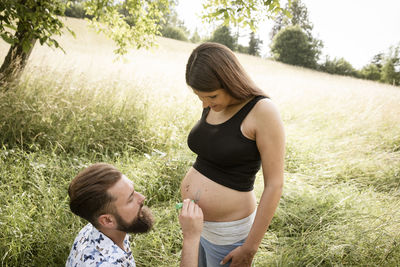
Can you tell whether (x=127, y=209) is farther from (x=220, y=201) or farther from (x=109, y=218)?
(x=220, y=201)

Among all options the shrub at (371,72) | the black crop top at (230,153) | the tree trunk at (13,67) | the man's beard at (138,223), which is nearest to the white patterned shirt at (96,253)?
the man's beard at (138,223)

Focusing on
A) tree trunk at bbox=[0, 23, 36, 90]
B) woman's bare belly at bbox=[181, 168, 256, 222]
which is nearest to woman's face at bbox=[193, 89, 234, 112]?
woman's bare belly at bbox=[181, 168, 256, 222]

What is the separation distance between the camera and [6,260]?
2.21 metres

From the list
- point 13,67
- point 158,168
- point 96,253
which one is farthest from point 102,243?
point 13,67

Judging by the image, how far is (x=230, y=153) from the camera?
1326mm

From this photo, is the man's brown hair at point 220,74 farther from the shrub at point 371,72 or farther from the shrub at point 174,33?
the shrub at point 174,33

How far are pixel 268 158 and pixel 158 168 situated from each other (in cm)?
253

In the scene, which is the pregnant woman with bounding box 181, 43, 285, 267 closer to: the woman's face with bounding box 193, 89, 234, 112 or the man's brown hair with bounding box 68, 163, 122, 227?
the woman's face with bounding box 193, 89, 234, 112

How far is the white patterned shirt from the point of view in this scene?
1.26 meters

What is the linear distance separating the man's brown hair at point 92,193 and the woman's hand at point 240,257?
0.70m

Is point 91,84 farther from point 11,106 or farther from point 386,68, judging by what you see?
point 386,68

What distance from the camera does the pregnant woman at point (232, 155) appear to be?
1273 mm

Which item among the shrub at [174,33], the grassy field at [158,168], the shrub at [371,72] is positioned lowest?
the grassy field at [158,168]

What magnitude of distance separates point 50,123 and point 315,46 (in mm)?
40337
